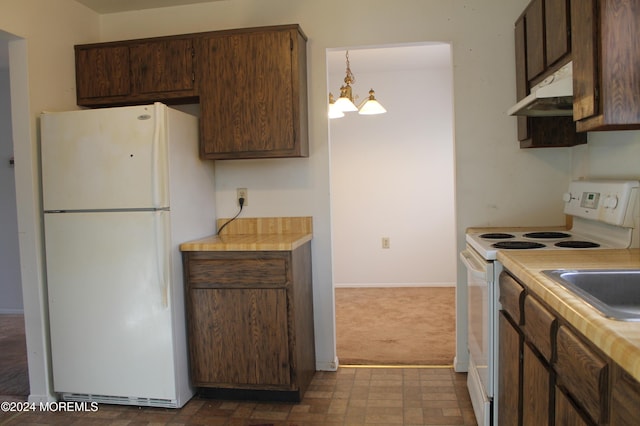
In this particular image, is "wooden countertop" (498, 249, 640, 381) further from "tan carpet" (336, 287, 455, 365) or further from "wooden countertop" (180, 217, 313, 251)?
"tan carpet" (336, 287, 455, 365)

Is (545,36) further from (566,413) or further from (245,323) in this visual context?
(245,323)

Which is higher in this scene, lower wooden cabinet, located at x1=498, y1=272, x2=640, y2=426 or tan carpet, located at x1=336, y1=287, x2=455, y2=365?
lower wooden cabinet, located at x1=498, y1=272, x2=640, y2=426

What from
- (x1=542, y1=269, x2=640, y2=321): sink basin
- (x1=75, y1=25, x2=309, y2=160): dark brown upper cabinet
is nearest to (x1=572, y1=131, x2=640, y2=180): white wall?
(x1=542, y1=269, x2=640, y2=321): sink basin

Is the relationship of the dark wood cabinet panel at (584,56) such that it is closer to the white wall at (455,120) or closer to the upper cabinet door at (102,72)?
the white wall at (455,120)

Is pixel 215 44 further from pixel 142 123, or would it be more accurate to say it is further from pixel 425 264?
pixel 425 264

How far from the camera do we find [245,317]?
2590 mm

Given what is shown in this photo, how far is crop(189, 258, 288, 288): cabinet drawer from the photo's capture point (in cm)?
254

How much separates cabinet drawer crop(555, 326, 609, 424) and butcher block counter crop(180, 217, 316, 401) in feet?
4.98

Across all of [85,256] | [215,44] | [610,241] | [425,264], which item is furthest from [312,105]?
[425,264]

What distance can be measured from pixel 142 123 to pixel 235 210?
871mm

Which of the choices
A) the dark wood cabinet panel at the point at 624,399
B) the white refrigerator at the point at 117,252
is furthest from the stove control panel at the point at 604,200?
the white refrigerator at the point at 117,252

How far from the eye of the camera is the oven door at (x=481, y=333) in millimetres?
1980

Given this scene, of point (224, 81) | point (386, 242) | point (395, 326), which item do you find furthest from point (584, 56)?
point (386, 242)

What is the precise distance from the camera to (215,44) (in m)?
2.78
